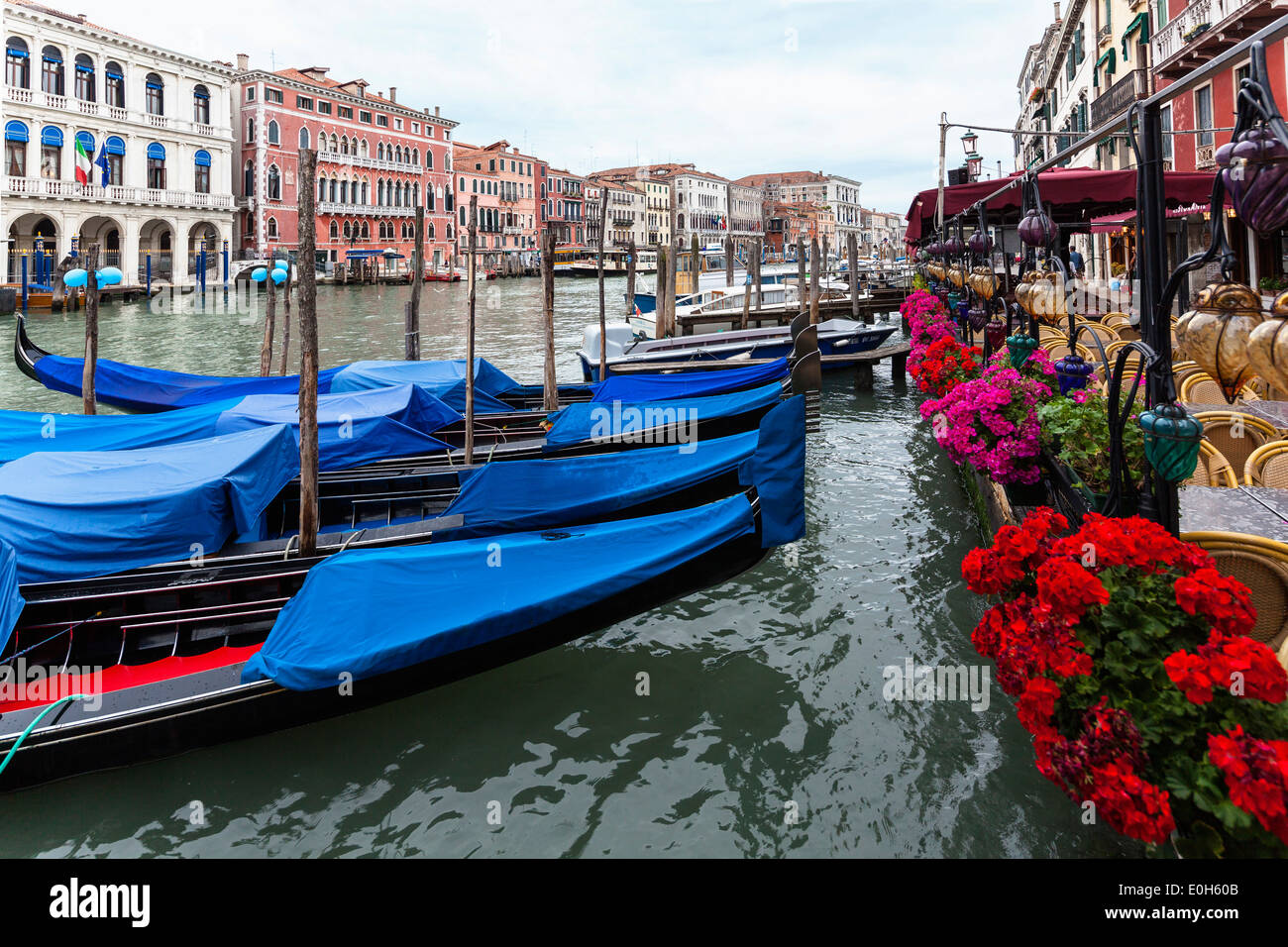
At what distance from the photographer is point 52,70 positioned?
2864cm

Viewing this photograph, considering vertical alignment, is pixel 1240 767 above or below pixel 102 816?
above

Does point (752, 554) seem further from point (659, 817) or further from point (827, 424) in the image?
point (827, 424)

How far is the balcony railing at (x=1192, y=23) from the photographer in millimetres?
11363

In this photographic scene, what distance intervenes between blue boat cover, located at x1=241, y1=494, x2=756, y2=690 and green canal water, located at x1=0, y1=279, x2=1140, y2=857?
0.44m

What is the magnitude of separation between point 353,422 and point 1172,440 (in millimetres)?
5614

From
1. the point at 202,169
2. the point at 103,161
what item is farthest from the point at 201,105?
the point at 103,161

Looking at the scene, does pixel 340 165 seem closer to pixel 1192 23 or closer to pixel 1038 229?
pixel 1192 23

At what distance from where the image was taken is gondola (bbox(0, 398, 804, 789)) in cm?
342

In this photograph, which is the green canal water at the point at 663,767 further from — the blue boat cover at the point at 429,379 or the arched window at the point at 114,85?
the arched window at the point at 114,85

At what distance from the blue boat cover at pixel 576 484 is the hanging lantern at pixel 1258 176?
351 cm

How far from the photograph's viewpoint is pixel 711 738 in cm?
372

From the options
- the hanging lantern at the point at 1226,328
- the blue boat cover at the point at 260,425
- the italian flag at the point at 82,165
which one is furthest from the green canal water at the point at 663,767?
the italian flag at the point at 82,165
